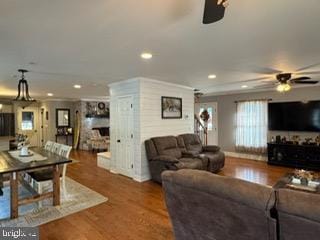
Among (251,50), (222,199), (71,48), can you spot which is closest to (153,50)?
(71,48)

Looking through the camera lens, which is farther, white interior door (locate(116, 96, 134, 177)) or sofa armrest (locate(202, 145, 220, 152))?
sofa armrest (locate(202, 145, 220, 152))

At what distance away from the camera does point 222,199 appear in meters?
1.41

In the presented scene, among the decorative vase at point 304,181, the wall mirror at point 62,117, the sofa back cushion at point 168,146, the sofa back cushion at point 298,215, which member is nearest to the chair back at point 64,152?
the sofa back cushion at point 168,146

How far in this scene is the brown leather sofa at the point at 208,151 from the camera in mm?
5305

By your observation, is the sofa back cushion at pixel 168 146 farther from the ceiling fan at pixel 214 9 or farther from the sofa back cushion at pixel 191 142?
the ceiling fan at pixel 214 9

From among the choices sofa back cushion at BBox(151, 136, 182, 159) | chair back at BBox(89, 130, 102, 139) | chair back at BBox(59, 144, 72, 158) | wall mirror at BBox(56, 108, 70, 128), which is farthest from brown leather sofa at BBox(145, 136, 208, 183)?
wall mirror at BBox(56, 108, 70, 128)

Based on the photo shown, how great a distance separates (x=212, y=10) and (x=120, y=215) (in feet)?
9.82

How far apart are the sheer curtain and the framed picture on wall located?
8.89 ft

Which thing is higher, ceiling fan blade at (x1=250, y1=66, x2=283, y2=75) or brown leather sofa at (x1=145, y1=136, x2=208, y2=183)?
ceiling fan blade at (x1=250, y1=66, x2=283, y2=75)

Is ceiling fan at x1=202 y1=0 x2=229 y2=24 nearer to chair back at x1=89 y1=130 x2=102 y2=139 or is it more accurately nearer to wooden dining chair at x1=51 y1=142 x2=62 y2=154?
wooden dining chair at x1=51 y1=142 x2=62 y2=154

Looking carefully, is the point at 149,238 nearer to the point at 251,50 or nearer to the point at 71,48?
the point at 71,48

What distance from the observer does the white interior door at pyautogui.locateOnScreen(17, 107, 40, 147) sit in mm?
9484

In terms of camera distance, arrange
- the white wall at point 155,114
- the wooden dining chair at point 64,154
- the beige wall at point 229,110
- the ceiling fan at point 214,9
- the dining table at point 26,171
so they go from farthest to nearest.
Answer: the beige wall at point 229,110
the white wall at point 155,114
the wooden dining chair at point 64,154
the dining table at point 26,171
the ceiling fan at point 214,9

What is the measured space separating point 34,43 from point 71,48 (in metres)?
0.42
